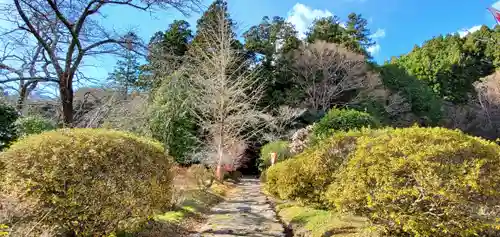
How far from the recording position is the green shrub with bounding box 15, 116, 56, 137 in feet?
37.8

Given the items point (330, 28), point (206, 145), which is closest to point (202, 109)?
point (206, 145)

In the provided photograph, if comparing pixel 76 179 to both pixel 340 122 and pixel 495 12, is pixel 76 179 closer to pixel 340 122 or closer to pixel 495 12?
pixel 495 12

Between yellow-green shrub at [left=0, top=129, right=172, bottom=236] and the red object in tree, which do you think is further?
the red object in tree

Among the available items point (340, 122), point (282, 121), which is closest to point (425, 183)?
point (340, 122)

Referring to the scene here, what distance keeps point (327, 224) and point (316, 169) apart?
5.10 feet

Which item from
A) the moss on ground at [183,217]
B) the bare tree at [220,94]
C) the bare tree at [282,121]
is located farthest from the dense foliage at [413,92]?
the moss on ground at [183,217]

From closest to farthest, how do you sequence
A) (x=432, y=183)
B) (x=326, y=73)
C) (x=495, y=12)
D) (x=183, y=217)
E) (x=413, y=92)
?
1. (x=432, y=183)
2. (x=495, y=12)
3. (x=183, y=217)
4. (x=326, y=73)
5. (x=413, y=92)

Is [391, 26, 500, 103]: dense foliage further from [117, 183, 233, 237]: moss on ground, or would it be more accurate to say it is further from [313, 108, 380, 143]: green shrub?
[117, 183, 233, 237]: moss on ground

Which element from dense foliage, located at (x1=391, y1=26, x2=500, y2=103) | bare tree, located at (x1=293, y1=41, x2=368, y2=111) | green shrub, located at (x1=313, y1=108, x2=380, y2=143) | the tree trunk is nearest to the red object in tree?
green shrub, located at (x1=313, y1=108, x2=380, y2=143)

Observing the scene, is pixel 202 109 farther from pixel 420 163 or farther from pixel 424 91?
pixel 424 91

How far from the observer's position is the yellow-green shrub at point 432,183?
3729 millimetres

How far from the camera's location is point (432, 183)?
3.75 meters

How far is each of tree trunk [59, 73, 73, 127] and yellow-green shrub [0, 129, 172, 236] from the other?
266 cm

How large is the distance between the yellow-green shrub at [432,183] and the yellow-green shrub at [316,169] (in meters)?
2.31
